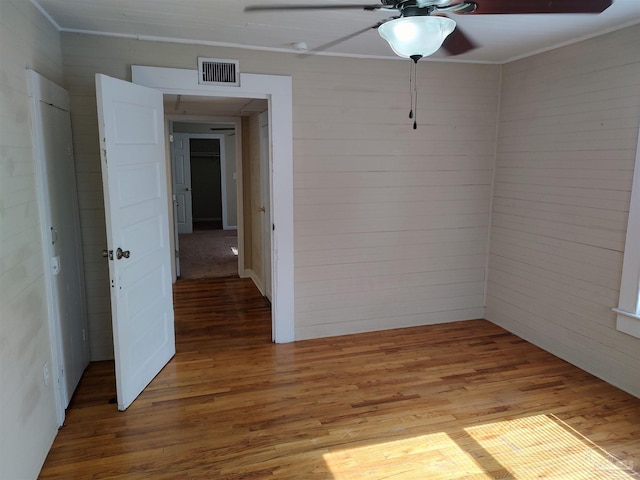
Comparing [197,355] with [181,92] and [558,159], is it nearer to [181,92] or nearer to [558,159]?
[181,92]

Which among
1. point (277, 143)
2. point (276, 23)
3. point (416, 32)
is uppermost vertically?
point (276, 23)

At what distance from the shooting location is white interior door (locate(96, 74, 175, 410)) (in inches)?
99.5

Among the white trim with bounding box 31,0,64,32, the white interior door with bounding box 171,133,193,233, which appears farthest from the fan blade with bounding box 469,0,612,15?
the white interior door with bounding box 171,133,193,233

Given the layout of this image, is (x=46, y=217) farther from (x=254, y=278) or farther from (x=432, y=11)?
(x=254, y=278)

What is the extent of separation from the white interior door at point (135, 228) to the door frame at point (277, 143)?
202 millimetres

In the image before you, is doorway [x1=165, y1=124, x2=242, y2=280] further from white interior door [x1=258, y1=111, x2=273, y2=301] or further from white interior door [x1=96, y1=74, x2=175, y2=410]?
white interior door [x1=96, y1=74, x2=175, y2=410]

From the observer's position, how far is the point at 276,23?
2.78 metres

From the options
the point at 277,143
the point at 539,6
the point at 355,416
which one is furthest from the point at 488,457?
the point at 277,143

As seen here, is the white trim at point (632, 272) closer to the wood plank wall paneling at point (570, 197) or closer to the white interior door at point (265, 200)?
the wood plank wall paneling at point (570, 197)

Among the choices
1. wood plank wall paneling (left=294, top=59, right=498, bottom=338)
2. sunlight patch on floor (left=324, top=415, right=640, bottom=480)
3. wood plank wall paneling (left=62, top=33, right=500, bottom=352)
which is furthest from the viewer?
wood plank wall paneling (left=294, top=59, right=498, bottom=338)

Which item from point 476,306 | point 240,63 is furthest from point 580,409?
point 240,63

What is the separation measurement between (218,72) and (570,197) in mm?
2724

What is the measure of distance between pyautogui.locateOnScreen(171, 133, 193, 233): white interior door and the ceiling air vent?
6.36 m

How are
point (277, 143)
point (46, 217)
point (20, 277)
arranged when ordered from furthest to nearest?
point (277, 143) < point (46, 217) < point (20, 277)
